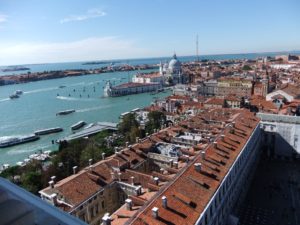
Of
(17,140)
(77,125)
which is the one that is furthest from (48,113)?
(17,140)

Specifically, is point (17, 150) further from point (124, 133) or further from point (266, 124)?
point (266, 124)

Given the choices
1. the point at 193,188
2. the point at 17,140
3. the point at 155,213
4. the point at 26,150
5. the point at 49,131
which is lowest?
the point at 26,150

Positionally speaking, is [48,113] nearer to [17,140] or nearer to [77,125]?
[77,125]

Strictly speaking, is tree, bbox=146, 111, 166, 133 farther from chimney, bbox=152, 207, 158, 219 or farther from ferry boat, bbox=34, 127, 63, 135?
chimney, bbox=152, 207, 158, 219

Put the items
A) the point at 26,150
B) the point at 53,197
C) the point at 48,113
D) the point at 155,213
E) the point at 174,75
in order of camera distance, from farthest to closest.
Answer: the point at 174,75 → the point at 48,113 → the point at 26,150 → the point at 53,197 → the point at 155,213

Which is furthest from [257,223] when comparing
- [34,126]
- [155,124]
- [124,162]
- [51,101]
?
[51,101]

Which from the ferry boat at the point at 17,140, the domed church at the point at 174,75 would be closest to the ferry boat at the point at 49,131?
the ferry boat at the point at 17,140

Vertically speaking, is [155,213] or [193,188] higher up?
[155,213]

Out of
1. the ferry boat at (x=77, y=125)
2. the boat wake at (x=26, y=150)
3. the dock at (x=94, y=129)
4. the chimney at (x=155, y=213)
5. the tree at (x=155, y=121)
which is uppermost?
the chimney at (x=155, y=213)

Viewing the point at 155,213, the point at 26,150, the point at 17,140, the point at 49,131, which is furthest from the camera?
the point at 49,131

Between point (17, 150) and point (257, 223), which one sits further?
point (17, 150)

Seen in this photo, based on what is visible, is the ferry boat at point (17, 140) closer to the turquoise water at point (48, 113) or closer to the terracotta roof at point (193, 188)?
the turquoise water at point (48, 113)
